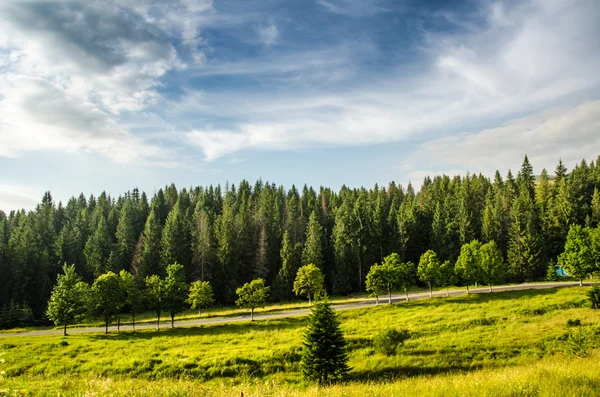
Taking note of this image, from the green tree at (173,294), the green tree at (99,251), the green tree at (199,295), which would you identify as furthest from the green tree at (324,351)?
the green tree at (99,251)

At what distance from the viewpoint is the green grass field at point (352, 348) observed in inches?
1015

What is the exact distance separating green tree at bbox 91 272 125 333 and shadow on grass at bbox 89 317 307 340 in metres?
4.10

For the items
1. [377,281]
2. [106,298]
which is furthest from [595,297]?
[106,298]

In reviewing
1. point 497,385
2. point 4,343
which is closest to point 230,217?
point 4,343

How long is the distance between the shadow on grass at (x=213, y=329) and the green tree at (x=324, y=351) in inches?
687

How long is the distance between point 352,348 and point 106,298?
36311mm

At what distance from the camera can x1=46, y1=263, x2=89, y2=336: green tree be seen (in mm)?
45969

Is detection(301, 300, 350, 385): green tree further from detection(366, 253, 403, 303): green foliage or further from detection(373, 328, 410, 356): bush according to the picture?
detection(366, 253, 403, 303): green foliage

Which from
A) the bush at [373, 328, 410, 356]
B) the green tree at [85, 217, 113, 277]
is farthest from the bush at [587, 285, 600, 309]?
the green tree at [85, 217, 113, 277]

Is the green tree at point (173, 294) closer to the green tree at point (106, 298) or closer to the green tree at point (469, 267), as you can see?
the green tree at point (106, 298)

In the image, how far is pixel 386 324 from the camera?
40688 millimetres

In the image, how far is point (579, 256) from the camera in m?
55.1

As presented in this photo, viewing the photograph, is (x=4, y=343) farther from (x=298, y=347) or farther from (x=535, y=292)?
(x=535, y=292)

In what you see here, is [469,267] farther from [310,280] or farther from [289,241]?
[289,241]
